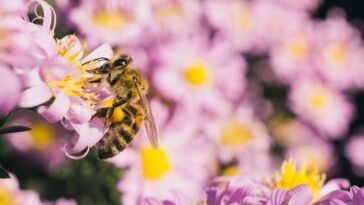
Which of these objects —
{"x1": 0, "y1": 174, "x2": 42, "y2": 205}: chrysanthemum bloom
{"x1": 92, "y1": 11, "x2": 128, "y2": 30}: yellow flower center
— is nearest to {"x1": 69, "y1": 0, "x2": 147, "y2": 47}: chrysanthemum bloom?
{"x1": 92, "y1": 11, "x2": 128, "y2": 30}: yellow flower center

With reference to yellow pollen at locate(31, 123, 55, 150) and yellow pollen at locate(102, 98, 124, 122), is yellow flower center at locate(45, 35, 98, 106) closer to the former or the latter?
yellow pollen at locate(102, 98, 124, 122)

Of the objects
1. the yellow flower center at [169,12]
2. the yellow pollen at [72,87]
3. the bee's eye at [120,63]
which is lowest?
the yellow flower center at [169,12]

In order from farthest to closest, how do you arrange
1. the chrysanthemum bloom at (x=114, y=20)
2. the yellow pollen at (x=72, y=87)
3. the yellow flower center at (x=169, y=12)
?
the yellow flower center at (x=169, y=12)
the chrysanthemum bloom at (x=114, y=20)
the yellow pollen at (x=72, y=87)

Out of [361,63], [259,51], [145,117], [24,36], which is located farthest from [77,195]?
[361,63]

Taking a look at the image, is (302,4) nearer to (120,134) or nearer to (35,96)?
(120,134)

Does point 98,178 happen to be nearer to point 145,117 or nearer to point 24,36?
point 145,117

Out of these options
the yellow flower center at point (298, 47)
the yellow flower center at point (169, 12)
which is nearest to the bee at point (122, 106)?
the yellow flower center at point (169, 12)

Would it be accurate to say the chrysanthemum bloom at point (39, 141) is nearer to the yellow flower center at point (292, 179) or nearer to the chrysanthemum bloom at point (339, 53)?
the yellow flower center at point (292, 179)
